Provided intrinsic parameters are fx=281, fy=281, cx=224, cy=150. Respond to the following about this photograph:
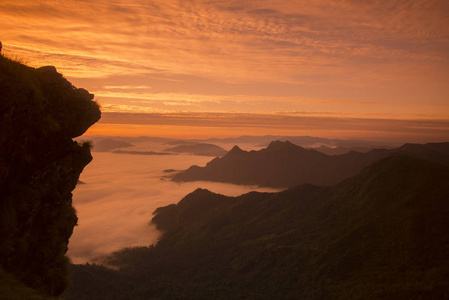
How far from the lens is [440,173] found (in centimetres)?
11806

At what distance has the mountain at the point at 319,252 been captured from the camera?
292 feet

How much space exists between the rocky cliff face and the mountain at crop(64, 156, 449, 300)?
8564 centimetres

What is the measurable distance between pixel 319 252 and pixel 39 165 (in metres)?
117

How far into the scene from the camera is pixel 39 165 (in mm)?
21500

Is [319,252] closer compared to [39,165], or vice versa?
[39,165]

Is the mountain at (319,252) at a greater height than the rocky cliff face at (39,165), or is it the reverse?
the rocky cliff face at (39,165)

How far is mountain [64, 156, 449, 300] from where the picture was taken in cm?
8906

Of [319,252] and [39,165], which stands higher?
[39,165]

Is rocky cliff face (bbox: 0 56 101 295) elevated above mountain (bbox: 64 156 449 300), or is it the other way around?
rocky cliff face (bbox: 0 56 101 295)

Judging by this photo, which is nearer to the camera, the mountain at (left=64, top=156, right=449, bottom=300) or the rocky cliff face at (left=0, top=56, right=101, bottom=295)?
the rocky cliff face at (left=0, top=56, right=101, bottom=295)

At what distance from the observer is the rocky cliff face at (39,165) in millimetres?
18672

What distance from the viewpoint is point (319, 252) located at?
116 metres

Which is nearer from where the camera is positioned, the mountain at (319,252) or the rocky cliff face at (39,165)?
the rocky cliff face at (39,165)

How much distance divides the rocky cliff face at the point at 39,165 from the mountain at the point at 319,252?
8564 centimetres
